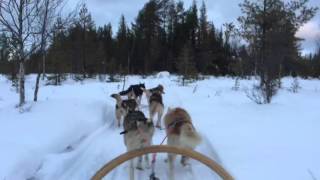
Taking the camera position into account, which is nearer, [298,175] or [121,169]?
[298,175]

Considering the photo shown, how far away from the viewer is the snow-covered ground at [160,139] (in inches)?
271

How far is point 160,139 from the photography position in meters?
10.2

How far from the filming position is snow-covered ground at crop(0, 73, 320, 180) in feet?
22.5

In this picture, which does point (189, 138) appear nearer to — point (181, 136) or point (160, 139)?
point (181, 136)

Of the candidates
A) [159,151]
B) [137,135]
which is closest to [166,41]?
[137,135]

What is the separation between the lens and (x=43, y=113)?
11.7m

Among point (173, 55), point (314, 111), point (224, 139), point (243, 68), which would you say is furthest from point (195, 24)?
point (224, 139)

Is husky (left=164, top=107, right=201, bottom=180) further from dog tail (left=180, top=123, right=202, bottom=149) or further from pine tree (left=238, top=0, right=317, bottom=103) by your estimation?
pine tree (left=238, top=0, right=317, bottom=103)

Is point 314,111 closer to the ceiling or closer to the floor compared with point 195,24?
closer to the floor

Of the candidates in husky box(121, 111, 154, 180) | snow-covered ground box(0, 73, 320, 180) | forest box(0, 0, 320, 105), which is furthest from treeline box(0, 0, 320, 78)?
husky box(121, 111, 154, 180)

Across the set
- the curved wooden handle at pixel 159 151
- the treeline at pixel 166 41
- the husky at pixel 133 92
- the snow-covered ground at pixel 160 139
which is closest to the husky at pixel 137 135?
the snow-covered ground at pixel 160 139

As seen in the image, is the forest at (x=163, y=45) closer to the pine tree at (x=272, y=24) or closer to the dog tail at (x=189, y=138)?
the pine tree at (x=272, y=24)

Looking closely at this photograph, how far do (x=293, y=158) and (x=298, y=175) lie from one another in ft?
3.08

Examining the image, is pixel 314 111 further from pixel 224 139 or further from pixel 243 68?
pixel 243 68
